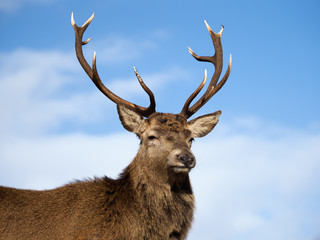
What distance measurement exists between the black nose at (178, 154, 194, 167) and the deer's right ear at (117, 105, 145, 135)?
1.20m

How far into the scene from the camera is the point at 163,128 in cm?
770

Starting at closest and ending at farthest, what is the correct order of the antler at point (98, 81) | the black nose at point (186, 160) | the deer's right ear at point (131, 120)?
the black nose at point (186, 160) < the deer's right ear at point (131, 120) < the antler at point (98, 81)

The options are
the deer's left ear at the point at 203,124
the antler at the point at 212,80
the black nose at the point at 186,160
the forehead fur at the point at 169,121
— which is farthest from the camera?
the antler at the point at 212,80

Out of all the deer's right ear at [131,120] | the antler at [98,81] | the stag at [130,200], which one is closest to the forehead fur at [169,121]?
the stag at [130,200]

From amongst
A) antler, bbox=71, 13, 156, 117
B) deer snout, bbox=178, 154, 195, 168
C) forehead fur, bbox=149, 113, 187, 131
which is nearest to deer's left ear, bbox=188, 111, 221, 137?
forehead fur, bbox=149, 113, 187, 131

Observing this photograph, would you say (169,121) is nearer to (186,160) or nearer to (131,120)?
(131,120)

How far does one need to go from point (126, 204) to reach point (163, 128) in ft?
4.47

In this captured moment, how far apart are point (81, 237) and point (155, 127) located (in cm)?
210

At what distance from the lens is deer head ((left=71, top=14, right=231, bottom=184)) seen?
7227 millimetres

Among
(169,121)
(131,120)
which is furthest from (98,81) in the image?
(169,121)

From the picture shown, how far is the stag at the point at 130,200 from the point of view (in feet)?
23.4

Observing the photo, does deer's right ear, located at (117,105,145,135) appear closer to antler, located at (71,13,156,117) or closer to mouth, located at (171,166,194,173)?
antler, located at (71,13,156,117)

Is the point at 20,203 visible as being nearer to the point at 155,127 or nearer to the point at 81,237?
the point at 81,237

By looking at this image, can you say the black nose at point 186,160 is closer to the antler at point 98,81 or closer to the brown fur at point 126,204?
the brown fur at point 126,204
